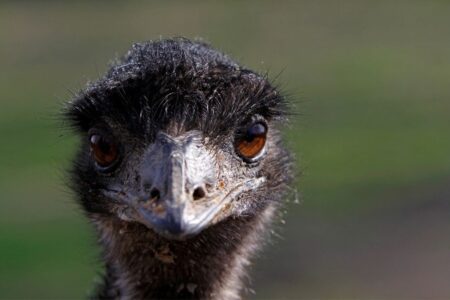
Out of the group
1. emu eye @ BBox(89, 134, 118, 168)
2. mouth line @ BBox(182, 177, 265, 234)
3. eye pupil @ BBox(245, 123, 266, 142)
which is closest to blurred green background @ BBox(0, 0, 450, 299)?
emu eye @ BBox(89, 134, 118, 168)

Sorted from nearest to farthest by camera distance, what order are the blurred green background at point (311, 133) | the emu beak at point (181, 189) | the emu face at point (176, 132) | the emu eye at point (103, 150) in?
1. the emu beak at point (181, 189)
2. the emu face at point (176, 132)
3. the emu eye at point (103, 150)
4. the blurred green background at point (311, 133)

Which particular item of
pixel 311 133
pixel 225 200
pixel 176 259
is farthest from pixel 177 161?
pixel 311 133

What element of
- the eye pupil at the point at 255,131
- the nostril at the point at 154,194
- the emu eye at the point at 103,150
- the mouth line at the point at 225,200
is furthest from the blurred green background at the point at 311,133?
the nostril at the point at 154,194

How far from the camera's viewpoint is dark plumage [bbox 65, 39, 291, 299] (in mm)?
3881

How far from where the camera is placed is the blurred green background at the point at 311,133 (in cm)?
1044

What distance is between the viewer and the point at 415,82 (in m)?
17.8

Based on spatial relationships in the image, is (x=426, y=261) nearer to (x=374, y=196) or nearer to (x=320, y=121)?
(x=374, y=196)

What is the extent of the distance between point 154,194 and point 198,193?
0.42 ft

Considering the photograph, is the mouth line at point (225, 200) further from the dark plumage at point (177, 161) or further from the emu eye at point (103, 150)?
the emu eye at point (103, 150)

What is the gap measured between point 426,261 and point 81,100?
7.10 m

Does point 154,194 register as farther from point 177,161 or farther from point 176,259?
point 176,259

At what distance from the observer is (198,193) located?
3.75 metres

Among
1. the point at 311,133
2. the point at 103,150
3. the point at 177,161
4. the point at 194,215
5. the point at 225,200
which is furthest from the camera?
the point at 311,133

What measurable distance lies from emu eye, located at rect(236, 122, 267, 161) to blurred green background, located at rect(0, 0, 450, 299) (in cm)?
57
